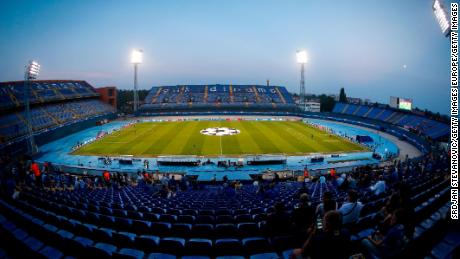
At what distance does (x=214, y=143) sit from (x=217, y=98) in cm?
5085

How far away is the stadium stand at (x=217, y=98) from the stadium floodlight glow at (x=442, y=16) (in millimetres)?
66987

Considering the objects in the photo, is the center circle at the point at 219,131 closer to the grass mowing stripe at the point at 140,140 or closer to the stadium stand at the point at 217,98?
the grass mowing stripe at the point at 140,140

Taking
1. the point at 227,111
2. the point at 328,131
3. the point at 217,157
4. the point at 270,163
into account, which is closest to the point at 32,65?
the point at 217,157

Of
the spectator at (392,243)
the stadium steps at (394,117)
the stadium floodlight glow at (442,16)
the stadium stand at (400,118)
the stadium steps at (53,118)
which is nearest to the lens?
the spectator at (392,243)

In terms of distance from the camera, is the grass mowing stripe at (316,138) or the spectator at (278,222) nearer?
the spectator at (278,222)

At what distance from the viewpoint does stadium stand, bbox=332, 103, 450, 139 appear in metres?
45.0

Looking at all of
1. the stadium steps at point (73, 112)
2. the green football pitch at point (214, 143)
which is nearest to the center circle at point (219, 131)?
the green football pitch at point (214, 143)

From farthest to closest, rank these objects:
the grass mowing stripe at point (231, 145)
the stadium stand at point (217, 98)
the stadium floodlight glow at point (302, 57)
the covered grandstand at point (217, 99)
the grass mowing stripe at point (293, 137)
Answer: the stadium stand at point (217, 98)
the covered grandstand at point (217, 99)
the stadium floodlight glow at point (302, 57)
the grass mowing stripe at point (293, 137)
the grass mowing stripe at point (231, 145)

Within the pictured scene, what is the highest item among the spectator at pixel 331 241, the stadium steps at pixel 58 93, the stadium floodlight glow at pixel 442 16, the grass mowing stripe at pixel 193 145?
the stadium floodlight glow at pixel 442 16

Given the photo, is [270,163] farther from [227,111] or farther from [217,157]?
[227,111]

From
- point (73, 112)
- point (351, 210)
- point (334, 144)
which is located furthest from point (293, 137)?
point (73, 112)

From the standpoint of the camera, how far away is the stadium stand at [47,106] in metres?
44.8

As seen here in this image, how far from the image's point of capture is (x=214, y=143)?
42.2 meters

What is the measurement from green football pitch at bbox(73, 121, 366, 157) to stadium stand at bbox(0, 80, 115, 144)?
12417mm
